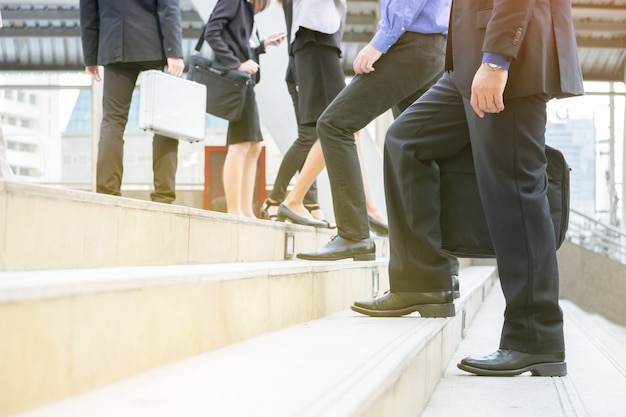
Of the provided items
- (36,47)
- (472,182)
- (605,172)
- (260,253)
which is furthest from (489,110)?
(605,172)

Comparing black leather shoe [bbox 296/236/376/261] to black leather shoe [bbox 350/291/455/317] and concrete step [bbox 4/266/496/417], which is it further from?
concrete step [bbox 4/266/496/417]

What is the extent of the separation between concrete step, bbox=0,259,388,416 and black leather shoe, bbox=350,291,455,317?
1.62 feet

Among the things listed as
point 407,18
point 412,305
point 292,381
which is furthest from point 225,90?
point 292,381

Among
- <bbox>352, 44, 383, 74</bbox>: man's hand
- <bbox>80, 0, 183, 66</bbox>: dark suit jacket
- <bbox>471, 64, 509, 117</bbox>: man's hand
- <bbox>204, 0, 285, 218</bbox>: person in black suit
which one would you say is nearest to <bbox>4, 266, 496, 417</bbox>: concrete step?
<bbox>471, 64, 509, 117</bbox>: man's hand

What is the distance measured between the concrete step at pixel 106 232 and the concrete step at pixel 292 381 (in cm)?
37

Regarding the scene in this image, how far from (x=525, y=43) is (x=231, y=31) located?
208 centimetres

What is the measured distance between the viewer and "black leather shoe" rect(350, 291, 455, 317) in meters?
2.12

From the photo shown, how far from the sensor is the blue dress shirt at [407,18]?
2357 mm

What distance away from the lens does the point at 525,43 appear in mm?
1763

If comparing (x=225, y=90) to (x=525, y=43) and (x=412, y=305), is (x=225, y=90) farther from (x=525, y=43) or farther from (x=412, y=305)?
(x=525, y=43)

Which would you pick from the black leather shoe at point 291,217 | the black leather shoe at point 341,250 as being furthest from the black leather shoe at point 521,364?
the black leather shoe at point 291,217

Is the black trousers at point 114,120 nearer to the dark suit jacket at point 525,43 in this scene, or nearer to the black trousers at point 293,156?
the black trousers at point 293,156

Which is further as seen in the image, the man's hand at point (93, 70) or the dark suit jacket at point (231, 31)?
the dark suit jacket at point (231, 31)

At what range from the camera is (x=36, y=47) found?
47.0 feet
